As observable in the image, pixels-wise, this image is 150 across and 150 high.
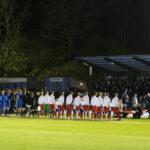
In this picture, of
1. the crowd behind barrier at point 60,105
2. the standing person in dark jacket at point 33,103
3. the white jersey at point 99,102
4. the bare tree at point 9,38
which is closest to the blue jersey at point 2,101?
the crowd behind barrier at point 60,105

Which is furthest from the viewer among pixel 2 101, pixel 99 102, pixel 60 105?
pixel 2 101

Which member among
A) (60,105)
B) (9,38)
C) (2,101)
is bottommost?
(60,105)

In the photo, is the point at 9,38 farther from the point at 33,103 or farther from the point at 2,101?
the point at 33,103

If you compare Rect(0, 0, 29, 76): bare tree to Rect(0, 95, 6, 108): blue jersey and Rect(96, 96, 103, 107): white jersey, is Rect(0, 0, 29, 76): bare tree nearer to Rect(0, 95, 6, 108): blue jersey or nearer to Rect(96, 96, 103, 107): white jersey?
Rect(0, 95, 6, 108): blue jersey

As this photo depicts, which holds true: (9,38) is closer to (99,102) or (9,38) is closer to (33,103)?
(33,103)

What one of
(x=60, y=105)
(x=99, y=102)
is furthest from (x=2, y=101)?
(x=99, y=102)

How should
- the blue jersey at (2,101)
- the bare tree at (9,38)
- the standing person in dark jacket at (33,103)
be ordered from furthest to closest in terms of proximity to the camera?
the bare tree at (9,38), the blue jersey at (2,101), the standing person in dark jacket at (33,103)

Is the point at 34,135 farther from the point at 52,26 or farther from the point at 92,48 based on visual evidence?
the point at 52,26

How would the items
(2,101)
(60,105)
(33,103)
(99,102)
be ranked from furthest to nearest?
1. (2,101)
2. (33,103)
3. (60,105)
4. (99,102)

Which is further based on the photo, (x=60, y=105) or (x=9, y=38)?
(x=9, y=38)

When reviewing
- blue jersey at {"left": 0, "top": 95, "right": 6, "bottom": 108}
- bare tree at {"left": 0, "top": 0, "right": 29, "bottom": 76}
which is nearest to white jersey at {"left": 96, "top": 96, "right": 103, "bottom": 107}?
blue jersey at {"left": 0, "top": 95, "right": 6, "bottom": 108}

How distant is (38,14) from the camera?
67.4 meters

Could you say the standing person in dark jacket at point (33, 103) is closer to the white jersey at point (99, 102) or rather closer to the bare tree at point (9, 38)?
the white jersey at point (99, 102)

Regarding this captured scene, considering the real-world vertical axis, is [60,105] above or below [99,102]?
below
